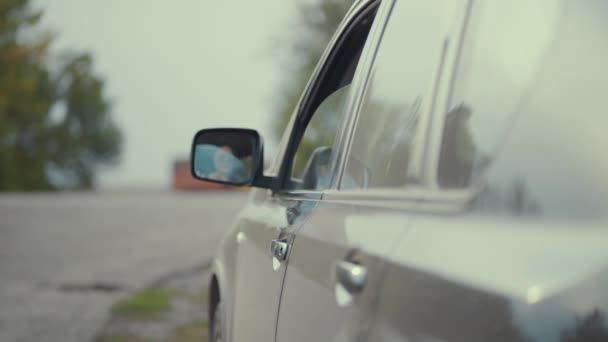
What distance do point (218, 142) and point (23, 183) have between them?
55040mm

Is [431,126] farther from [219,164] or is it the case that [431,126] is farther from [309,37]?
[309,37]

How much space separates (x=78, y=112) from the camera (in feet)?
225

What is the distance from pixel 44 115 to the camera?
58.1 meters

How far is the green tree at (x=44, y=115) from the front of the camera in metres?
48.8

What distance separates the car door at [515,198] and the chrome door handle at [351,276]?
0.12m

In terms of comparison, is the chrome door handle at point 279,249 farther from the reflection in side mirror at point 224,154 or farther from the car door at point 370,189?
the reflection in side mirror at point 224,154

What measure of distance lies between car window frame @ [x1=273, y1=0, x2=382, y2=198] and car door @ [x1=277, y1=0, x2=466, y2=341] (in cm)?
2

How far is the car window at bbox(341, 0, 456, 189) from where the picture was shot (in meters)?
1.94

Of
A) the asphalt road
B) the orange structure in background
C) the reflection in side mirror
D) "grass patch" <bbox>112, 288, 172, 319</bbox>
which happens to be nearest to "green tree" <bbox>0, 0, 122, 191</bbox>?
the orange structure in background

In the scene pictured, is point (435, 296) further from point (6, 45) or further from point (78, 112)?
point (78, 112)

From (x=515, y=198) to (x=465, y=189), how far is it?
0.48 ft

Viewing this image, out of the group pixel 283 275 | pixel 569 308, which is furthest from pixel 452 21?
pixel 283 275

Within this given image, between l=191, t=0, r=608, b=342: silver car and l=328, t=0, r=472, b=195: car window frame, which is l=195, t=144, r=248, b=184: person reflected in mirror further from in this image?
l=328, t=0, r=472, b=195: car window frame

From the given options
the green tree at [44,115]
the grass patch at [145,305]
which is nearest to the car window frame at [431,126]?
the grass patch at [145,305]
